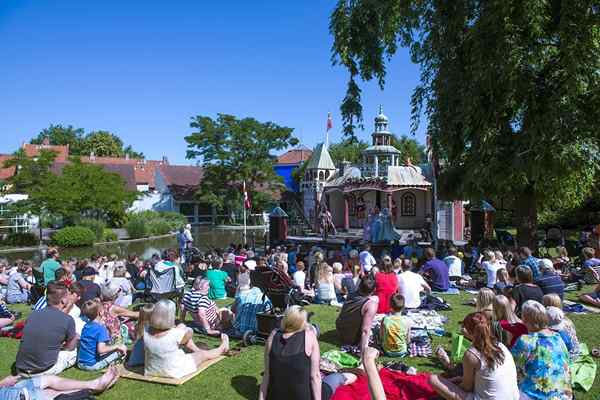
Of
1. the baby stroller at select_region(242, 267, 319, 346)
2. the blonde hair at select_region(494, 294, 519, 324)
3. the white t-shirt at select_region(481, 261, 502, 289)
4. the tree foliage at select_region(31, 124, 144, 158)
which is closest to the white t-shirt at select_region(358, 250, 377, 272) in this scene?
the white t-shirt at select_region(481, 261, 502, 289)

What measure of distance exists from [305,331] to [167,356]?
2.05m

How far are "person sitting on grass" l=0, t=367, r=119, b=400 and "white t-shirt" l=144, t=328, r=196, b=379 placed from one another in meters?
0.39

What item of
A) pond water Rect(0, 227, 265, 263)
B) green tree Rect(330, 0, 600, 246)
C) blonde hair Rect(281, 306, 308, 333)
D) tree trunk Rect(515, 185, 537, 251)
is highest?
green tree Rect(330, 0, 600, 246)

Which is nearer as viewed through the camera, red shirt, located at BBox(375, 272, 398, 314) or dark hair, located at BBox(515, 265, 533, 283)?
dark hair, located at BBox(515, 265, 533, 283)

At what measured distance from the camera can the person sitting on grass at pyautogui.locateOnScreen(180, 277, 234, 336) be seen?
7.30 meters

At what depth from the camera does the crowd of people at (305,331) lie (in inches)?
157

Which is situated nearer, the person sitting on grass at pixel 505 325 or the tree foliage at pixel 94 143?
the person sitting on grass at pixel 505 325

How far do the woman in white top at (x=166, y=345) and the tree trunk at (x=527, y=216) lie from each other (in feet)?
38.9

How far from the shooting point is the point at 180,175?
172 ft

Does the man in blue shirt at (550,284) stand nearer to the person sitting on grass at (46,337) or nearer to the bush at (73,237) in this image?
the person sitting on grass at (46,337)

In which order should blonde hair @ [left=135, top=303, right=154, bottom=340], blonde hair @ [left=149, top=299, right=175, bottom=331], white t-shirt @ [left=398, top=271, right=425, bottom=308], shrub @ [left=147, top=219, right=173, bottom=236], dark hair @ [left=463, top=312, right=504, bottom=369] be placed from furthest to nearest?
shrub @ [left=147, top=219, right=173, bottom=236]
white t-shirt @ [left=398, top=271, right=425, bottom=308]
blonde hair @ [left=135, top=303, right=154, bottom=340]
blonde hair @ [left=149, top=299, right=175, bottom=331]
dark hair @ [left=463, top=312, right=504, bottom=369]

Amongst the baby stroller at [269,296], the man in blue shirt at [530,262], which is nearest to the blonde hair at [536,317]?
the baby stroller at [269,296]

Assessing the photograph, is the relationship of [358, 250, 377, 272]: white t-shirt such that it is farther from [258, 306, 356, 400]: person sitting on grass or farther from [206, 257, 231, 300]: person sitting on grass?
[258, 306, 356, 400]: person sitting on grass

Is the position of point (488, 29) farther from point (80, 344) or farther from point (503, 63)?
point (80, 344)
